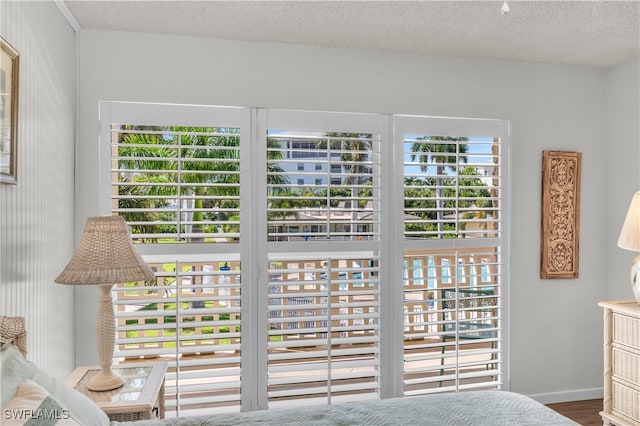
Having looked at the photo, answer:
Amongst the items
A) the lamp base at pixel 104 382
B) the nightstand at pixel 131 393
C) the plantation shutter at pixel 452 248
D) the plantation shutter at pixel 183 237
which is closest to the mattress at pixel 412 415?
the nightstand at pixel 131 393

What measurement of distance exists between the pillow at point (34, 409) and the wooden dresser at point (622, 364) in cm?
307

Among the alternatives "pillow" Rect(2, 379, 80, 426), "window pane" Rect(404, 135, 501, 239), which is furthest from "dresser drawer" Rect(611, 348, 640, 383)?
"pillow" Rect(2, 379, 80, 426)

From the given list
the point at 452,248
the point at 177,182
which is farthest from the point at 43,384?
the point at 452,248

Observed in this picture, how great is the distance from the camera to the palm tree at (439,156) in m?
3.38

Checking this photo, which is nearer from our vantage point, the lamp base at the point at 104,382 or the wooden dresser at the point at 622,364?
the lamp base at the point at 104,382

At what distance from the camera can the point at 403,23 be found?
2852 mm

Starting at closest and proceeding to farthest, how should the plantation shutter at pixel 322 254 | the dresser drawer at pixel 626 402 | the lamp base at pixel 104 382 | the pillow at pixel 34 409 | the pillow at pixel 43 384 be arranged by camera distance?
the pillow at pixel 34 409
the pillow at pixel 43 384
the lamp base at pixel 104 382
the dresser drawer at pixel 626 402
the plantation shutter at pixel 322 254

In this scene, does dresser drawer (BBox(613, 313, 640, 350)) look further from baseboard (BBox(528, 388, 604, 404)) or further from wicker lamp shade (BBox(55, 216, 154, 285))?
wicker lamp shade (BBox(55, 216, 154, 285))

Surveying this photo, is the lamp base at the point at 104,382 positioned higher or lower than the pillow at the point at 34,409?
lower

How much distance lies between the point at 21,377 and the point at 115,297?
5.02ft

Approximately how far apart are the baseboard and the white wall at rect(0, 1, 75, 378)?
333 cm

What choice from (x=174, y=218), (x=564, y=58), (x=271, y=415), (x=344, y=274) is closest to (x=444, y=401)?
(x=271, y=415)

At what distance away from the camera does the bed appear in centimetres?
154

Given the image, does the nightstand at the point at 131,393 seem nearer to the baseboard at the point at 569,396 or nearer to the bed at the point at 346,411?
the bed at the point at 346,411
